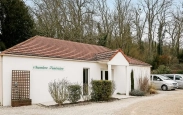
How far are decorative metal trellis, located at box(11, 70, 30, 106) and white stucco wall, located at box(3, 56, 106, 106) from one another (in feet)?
0.78

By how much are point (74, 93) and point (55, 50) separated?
4.62m

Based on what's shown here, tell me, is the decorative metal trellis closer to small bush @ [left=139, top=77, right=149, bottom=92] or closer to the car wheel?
small bush @ [left=139, top=77, right=149, bottom=92]

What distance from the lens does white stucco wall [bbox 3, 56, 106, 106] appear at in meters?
15.0

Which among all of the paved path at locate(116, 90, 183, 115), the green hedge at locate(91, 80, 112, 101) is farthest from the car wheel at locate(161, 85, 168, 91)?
the paved path at locate(116, 90, 183, 115)

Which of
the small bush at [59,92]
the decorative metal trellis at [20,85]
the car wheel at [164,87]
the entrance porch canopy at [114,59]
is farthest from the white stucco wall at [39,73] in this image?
the car wheel at [164,87]

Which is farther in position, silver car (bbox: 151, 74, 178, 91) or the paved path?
silver car (bbox: 151, 74, 178, 91)

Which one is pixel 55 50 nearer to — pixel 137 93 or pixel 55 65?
pixel 55 65

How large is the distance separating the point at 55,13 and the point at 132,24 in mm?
12697

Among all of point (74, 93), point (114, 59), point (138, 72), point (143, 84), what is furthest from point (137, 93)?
point (74, 93)

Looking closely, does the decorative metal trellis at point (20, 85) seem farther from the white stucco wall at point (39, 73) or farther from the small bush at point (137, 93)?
the small bush at point (137, 93)

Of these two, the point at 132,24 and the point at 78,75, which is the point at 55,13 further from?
the point at 78,75

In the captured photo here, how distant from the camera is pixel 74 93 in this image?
15.8 meters

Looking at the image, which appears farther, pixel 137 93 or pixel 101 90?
pixel 137 93

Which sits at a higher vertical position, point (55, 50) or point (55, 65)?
point (55, 50)
